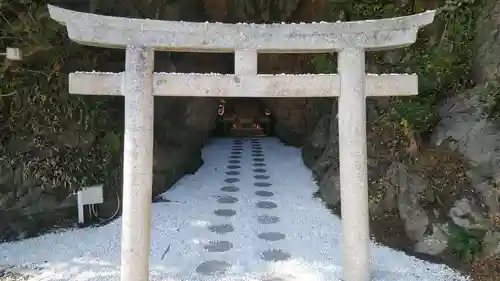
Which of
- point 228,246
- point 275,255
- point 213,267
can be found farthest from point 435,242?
point 213,267

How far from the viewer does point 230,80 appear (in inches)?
157

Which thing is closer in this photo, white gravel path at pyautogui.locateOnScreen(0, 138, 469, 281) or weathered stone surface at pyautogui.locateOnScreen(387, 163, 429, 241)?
white gravel path at pyautogui.locateOnScreen(0, 138, 469, 281)

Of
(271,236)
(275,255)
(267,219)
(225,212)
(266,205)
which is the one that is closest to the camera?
(275,255)

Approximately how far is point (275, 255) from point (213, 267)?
910 mm

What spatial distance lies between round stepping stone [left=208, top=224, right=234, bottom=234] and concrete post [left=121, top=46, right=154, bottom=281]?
2.09m

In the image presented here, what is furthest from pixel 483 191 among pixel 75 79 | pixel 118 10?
pixel 118 10

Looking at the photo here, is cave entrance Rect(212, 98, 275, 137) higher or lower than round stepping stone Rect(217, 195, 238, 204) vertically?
higher

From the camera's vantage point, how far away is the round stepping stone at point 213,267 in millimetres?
4695

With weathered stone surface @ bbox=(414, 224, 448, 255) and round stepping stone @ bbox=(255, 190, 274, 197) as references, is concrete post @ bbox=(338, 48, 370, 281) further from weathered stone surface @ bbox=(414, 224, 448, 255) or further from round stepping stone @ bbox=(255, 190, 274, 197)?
round stepping stone @ bbox=(255, 190, 274, 197)

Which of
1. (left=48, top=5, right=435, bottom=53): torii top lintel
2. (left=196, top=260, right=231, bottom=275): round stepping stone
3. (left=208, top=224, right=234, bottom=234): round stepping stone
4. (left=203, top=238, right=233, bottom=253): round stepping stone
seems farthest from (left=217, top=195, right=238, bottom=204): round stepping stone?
(left=48, top=5, right=435, bottom=53): torii top lintel

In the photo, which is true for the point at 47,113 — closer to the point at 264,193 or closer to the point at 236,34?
the point at 236,34

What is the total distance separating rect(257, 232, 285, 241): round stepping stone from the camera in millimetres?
5770

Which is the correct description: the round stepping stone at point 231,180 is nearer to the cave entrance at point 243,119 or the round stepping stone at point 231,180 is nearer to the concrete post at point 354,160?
the concrete post at point 354,160

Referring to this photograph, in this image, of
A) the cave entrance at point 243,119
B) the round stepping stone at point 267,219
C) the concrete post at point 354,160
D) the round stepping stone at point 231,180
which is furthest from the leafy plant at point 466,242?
the cave entrance at point 243,119
